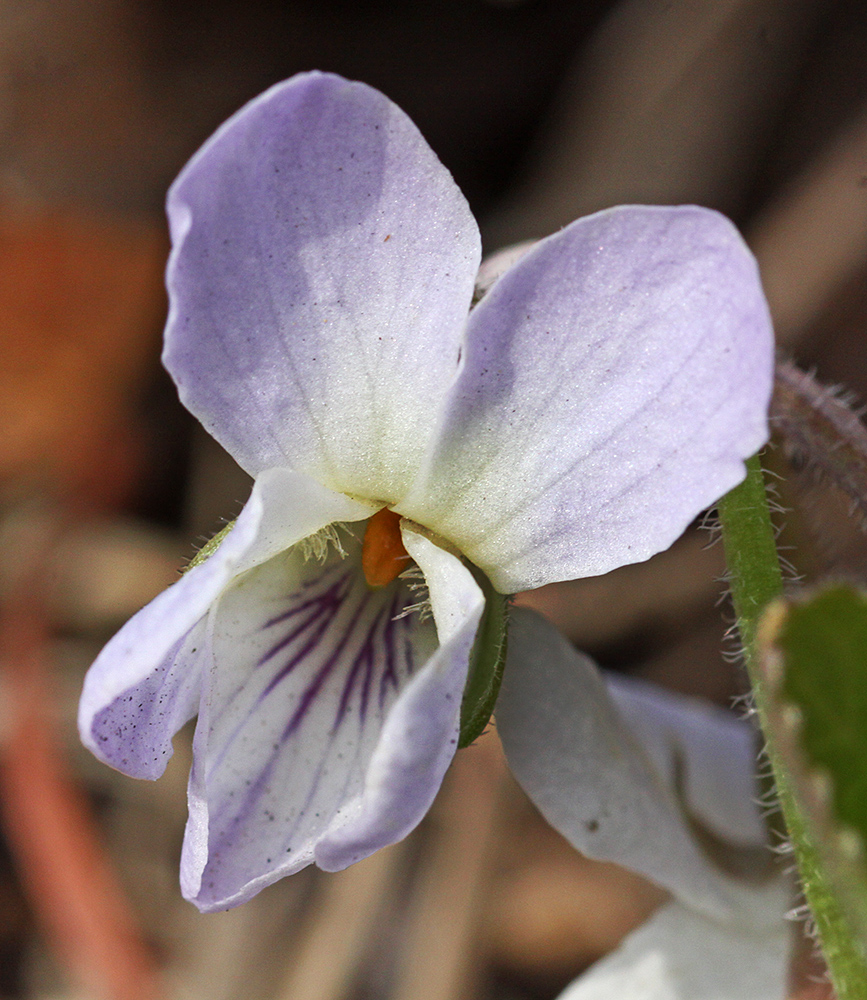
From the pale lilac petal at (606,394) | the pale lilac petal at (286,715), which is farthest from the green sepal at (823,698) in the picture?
the pale lilac petal at (286,715)

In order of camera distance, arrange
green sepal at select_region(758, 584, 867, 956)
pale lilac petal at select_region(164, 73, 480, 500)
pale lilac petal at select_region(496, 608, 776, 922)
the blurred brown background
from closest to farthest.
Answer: green sepal at select_region(758, 584, 867, 956)
pale lilac petal at select_region(164, 73, 480, 500)
pale lilac petal at select_region(496, 608, 776, 922)
the blurred brown background

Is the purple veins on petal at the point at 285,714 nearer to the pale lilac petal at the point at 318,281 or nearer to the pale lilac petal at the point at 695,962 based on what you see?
the pale lilac petal at the point at 318,281

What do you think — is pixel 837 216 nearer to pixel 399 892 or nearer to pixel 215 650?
pixel 399 892

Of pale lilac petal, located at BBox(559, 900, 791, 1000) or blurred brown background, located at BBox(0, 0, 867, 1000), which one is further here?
blurred brown background, located at BBox(0, 0, 867, 1000)

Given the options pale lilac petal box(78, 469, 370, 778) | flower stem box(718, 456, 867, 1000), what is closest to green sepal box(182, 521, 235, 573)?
pale lilac petal box(78, 469, 370, 778)

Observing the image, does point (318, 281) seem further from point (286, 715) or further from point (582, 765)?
point (582, 765)

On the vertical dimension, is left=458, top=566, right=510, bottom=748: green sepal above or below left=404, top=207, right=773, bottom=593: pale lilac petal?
below

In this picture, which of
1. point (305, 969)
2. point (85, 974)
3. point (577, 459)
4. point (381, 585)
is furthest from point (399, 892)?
point (577, 459)

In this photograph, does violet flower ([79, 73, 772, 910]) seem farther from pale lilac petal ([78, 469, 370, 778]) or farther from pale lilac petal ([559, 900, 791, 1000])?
pale lilac petal ([559, 900, 791, 1000])
